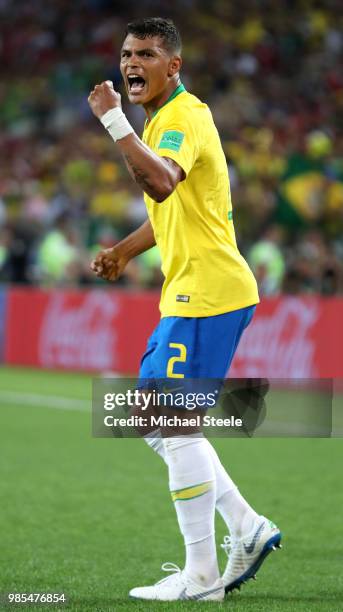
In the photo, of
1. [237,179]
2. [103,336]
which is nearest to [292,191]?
[237,179]

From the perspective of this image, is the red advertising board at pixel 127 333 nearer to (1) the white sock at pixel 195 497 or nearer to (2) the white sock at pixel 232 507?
(2) the white sock at pixel 232 507

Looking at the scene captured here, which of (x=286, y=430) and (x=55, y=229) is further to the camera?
(x=55, y=229)

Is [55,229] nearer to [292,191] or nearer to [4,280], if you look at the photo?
[4,280]

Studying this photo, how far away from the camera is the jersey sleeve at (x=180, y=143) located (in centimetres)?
461

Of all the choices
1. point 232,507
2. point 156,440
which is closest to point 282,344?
point 232,507

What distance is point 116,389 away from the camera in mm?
4996

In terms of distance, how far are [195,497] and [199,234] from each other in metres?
1.04

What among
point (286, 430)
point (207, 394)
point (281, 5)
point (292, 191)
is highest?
point (281, 5)

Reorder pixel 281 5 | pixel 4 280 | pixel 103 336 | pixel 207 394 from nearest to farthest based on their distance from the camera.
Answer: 1. pixel 207 394
2. pixel 103 336
3. pixel 4 280
4. pixel 281 5

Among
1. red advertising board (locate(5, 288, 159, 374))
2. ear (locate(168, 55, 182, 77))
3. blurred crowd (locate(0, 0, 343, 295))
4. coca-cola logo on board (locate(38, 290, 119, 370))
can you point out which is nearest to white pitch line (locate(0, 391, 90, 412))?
red advertising board (locate(5, 288, 159, 374))

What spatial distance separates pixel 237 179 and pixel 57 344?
13.4 feet

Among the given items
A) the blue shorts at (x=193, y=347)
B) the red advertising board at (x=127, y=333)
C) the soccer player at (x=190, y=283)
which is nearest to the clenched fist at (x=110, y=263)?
the soccer player at (x=190, y=283)

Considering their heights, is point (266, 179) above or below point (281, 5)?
below

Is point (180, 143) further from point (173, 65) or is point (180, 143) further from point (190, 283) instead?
point (190, 283)
